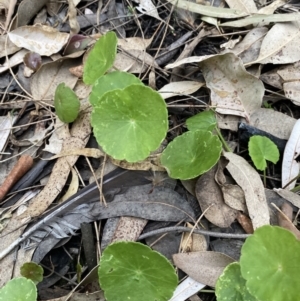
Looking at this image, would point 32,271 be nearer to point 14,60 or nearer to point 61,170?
point 61,170

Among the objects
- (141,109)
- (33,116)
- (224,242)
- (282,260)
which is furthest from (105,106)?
(282,260)

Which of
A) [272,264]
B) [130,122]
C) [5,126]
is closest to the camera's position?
[272,264]

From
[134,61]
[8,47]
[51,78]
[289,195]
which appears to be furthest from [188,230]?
[8,47]

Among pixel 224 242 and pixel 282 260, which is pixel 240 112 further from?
pixel 282 260

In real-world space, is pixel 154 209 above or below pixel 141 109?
below

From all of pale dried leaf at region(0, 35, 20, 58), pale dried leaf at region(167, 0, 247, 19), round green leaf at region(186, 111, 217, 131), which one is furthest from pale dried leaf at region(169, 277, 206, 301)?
pale dried leaf at region(0, 35, 20, 58)

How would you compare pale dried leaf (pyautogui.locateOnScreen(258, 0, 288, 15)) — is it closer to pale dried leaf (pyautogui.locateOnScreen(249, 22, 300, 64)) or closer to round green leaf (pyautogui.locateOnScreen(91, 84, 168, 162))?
pale dried leaf (pyautogui.locateOnScreen(249, 22, 300, 64))
